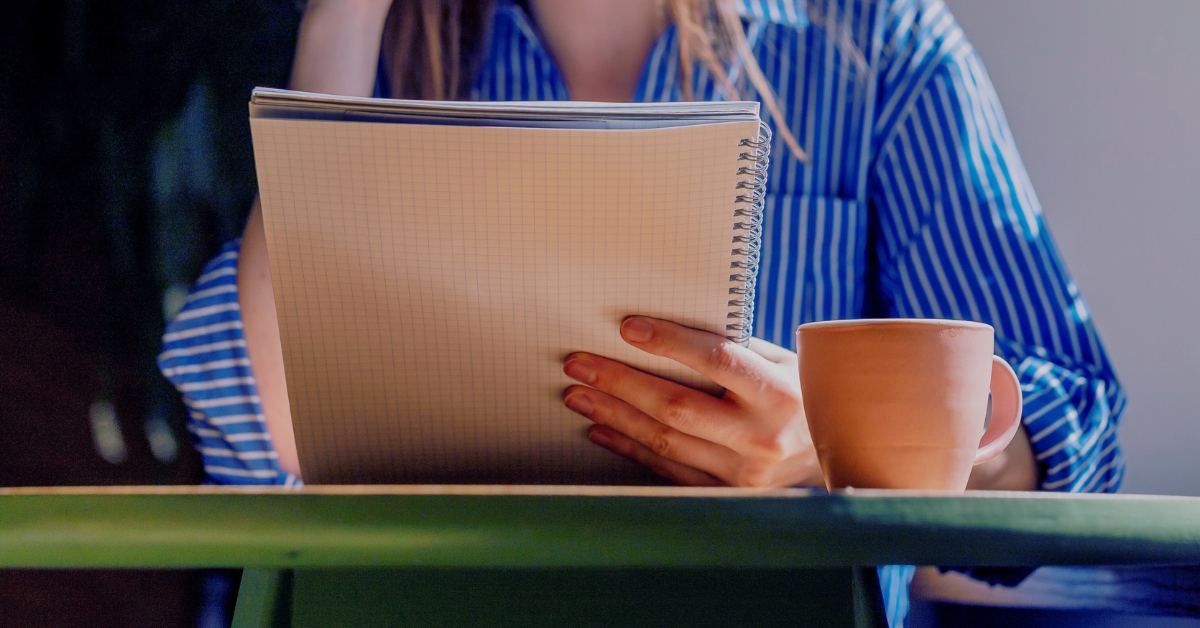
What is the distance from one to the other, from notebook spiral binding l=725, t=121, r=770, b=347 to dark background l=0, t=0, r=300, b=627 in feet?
3.29

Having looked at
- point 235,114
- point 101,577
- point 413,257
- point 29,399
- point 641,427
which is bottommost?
point 101,577

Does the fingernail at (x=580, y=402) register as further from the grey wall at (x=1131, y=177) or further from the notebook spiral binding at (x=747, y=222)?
the grey wall at (x=1131, y=177)

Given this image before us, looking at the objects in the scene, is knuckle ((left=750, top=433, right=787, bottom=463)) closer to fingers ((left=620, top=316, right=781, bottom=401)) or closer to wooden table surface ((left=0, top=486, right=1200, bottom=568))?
fingers ((left=620, top=316, right=781, bottom=401))

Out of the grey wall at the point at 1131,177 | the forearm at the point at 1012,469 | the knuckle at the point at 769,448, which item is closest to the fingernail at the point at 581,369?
the knuckle at the point at 769,448

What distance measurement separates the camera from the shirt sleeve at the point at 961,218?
838mm

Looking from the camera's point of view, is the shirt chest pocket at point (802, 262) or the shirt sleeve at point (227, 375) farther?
the shirt chest pocket at point (802, 262)

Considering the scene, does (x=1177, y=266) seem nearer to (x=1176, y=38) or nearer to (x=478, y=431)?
(x=1176, y=38)

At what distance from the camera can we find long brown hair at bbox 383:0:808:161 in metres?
0.95

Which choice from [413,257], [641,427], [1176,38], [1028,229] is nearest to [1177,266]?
[1176,38]

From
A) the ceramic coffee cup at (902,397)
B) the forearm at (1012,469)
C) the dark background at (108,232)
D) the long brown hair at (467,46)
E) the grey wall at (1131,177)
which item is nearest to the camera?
the ceramic coffee cup at (902,397)

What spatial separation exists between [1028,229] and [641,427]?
26.2 inches

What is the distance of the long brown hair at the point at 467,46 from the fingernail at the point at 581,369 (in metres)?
0.61

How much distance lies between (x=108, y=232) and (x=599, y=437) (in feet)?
3.42

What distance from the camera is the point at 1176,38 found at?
127 centimetres
